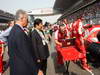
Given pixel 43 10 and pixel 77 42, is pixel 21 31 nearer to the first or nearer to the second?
pixel 77 42

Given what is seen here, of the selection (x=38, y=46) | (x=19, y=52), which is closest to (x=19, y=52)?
(x=19, y=52)

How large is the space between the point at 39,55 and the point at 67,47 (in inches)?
70.4

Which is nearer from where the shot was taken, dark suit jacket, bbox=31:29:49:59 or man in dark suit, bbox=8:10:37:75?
man in dark suit, bbox=8:10:37:75

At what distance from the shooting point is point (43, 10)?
11688cm

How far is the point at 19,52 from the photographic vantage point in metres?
3.06

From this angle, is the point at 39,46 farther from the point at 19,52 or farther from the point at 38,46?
the point at 19,52

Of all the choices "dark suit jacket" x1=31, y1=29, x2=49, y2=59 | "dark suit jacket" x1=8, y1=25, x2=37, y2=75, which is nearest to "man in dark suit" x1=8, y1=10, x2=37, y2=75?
"dark suit jacket" x1=8, y1=25, x2=37, y2=75

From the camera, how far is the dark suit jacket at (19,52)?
10.0 ft

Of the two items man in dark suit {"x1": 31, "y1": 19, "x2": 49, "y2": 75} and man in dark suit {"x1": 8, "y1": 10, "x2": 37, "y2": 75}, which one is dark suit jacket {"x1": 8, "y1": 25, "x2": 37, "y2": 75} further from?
man in dark suit {"x1": 31, "y1": 19, "x2": 49, "y2": 75}

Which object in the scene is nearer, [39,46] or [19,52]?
[19,52]

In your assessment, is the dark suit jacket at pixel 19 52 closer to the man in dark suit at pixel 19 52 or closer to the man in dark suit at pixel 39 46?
the man in dark suit at pixel 19 52

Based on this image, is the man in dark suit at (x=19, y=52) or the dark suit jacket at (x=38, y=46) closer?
the man in dark suit at (x=19, y=52)

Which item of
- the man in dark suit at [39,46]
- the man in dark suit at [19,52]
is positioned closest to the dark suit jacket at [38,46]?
the man in dark suit at [39,46]

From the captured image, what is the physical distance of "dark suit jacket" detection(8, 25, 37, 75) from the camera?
10.0 feet
